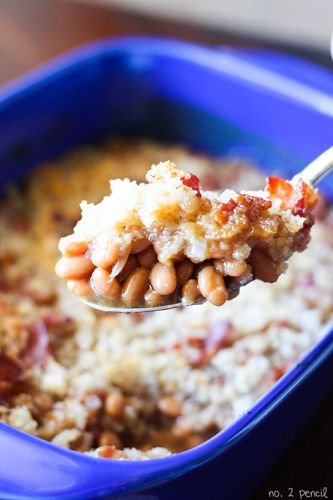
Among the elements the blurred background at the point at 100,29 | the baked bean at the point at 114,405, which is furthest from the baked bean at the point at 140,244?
the blurred background at the point at 100,29

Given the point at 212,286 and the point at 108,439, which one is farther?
the point at 108,439

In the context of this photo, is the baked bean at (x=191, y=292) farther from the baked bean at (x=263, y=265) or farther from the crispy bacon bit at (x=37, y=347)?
the crispy bacon bit at (x=37, y=347)

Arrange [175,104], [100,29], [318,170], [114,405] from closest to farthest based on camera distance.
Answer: [318,170] → [114,405] → [175,104] → [100,29]

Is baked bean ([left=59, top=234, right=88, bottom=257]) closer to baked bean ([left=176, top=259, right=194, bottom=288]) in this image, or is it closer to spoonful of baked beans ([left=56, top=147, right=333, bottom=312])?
spoonful of baked beans ([left=56, top=147, right=333, bottom=312])

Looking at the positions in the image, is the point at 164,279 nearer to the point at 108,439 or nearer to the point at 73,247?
the point at 73,247

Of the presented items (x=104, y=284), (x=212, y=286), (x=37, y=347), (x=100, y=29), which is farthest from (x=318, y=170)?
(x=100, y=29)

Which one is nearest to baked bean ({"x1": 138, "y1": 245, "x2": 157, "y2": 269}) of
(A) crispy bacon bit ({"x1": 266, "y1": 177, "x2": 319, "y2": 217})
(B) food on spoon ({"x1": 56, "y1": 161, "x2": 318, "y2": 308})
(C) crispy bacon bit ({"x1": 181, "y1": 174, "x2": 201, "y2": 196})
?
(B) food on spoon ({"x1": 56, "y1": 161, "x2": 318, "y2": 308})

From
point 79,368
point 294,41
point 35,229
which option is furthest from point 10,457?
point 294,41
